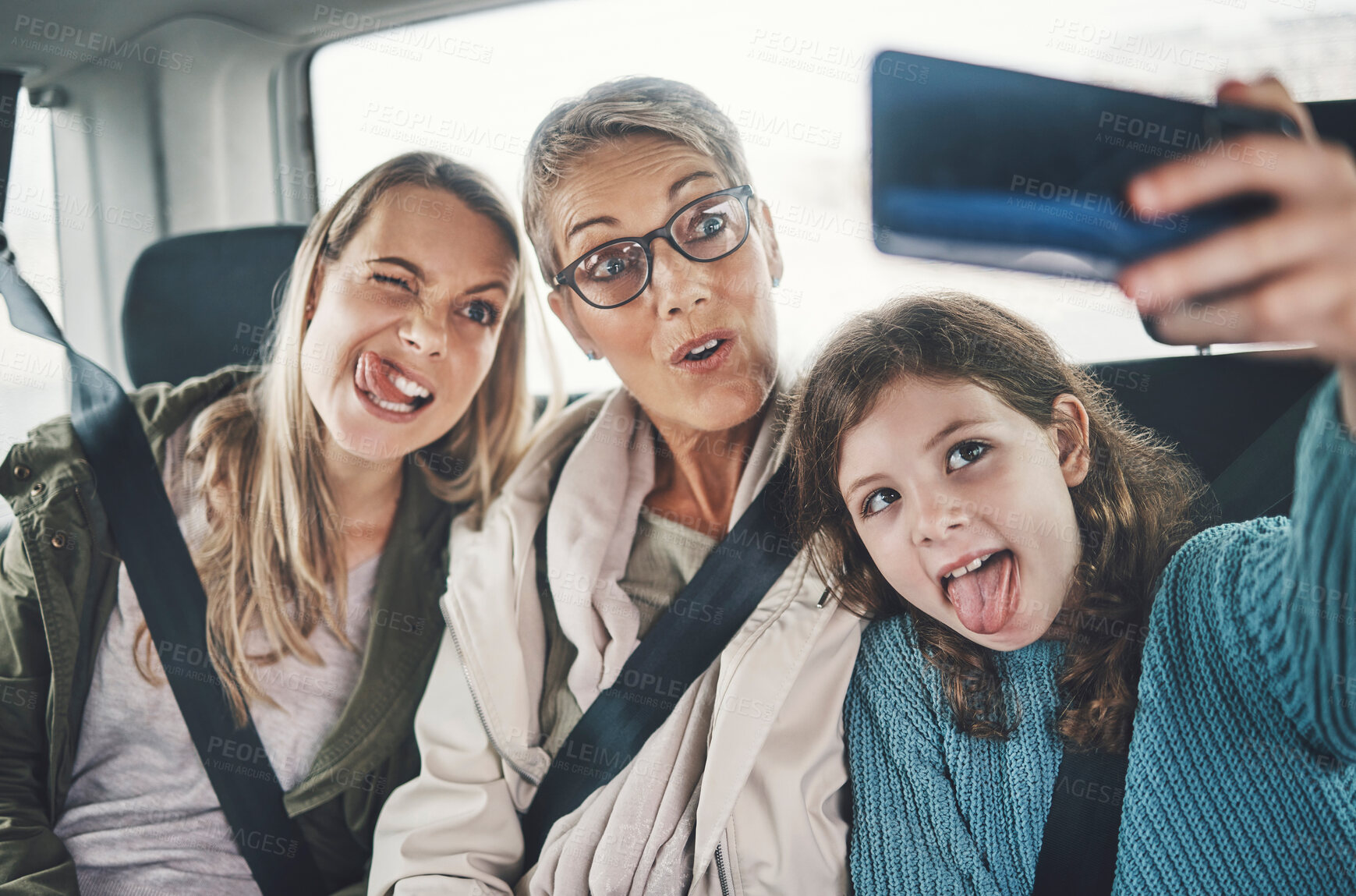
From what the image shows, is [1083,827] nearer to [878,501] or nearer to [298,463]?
[878,501]

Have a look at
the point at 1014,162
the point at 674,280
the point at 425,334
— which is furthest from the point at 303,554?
the point at 1014,162

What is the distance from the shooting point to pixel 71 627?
1.27m

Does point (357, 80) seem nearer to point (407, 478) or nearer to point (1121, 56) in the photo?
point (407, 478)

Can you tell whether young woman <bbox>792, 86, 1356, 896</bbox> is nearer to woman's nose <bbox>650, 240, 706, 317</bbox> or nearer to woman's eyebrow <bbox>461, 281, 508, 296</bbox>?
woman's nose <bbox>650, 240, 706, 317</bbox>

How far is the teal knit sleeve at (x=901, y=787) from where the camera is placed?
0.94 metres

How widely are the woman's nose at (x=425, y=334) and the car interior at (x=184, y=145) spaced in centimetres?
23

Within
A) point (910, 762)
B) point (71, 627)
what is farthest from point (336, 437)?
point (910, 762)

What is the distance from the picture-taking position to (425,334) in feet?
4.24

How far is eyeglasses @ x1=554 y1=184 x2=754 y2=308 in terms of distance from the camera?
111 centimetres

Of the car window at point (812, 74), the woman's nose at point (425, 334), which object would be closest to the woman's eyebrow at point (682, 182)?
the car window at point (812, 74)

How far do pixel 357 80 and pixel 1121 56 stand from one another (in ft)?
4.19

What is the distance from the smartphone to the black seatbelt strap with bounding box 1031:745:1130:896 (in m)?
0.57

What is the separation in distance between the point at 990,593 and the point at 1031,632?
0.22 ft

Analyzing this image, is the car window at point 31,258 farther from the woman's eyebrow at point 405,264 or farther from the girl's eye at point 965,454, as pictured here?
the girl's eye at point 965,454
